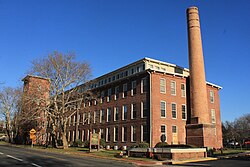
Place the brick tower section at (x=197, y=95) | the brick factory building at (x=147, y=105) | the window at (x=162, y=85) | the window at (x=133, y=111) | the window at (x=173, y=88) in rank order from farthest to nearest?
the window at (x=133, y=111) < the window at (x=173, y=88) < the window at (x=162, y=85) < the brick factory building at (x=147, y=105) < the brick tower section at (x=197, y=95)

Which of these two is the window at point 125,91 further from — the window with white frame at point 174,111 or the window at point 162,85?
the window with white frame at point 174,111

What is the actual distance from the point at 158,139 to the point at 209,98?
1456cm

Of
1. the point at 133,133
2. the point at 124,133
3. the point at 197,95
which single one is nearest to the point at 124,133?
the point at 124,133

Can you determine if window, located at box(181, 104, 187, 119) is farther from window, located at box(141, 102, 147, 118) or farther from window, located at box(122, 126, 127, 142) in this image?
window, located at box(122, 126, 127, 142)

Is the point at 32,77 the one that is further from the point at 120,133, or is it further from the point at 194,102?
the point at 194,102

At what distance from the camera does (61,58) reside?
130 ft

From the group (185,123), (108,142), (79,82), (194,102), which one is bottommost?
(108,142)

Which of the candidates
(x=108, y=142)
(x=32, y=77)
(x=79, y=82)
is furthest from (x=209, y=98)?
(x=32, y=77)

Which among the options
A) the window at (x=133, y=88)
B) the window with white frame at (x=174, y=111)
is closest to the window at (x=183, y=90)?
the window with white frame at (x=174, y=111)

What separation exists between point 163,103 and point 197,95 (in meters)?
5.09

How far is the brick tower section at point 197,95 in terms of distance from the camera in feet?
117

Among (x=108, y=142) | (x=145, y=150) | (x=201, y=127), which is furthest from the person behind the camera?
(x=108, y=142)

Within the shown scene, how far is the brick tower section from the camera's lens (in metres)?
35.8

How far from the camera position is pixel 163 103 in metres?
39.0
